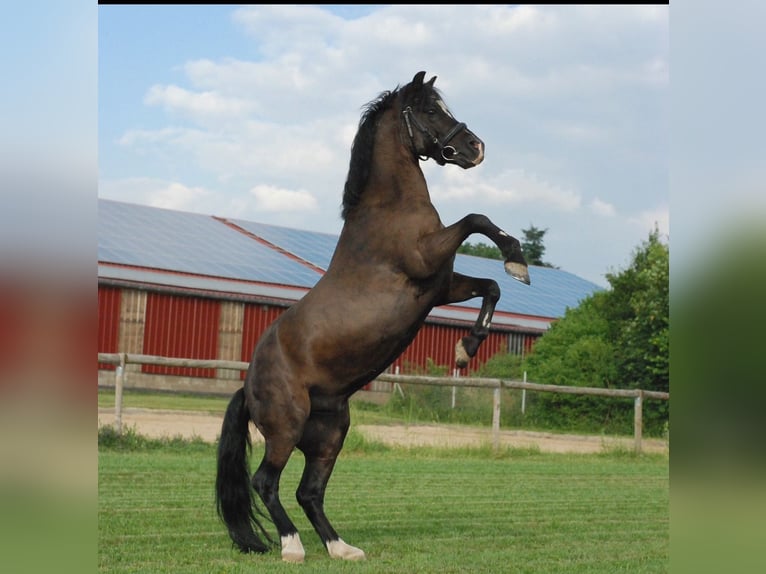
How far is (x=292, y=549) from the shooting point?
5910 millimetres

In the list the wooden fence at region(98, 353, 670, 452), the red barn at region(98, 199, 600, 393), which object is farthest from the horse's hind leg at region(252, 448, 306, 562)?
the red barn at region(98, 199, 600, 393)

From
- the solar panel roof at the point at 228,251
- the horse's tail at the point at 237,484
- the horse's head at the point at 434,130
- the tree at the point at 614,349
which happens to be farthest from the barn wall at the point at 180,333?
the horse's head at the point at 434,130

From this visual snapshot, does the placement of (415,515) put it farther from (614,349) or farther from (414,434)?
(614,349)

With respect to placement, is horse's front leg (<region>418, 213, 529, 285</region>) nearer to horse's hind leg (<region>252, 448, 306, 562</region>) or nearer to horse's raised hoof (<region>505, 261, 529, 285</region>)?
horse's raised hoof (<region>505, 261, 529, 285</region>)

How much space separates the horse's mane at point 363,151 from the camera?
21.0 feet

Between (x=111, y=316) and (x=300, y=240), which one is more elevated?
(x=300, y=240)

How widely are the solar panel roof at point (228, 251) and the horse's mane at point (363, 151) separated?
22.1 meters

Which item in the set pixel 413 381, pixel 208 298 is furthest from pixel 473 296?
pixel 208 298

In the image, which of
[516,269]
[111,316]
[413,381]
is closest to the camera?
[516,269]

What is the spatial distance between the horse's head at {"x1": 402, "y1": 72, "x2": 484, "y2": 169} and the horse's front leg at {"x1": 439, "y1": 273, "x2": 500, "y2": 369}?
0.80 meters

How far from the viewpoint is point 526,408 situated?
24359mm

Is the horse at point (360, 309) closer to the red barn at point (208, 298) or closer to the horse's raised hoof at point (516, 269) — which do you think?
the horse's raised hoof at point (516, 269)

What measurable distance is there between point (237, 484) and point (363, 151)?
2488 mm
